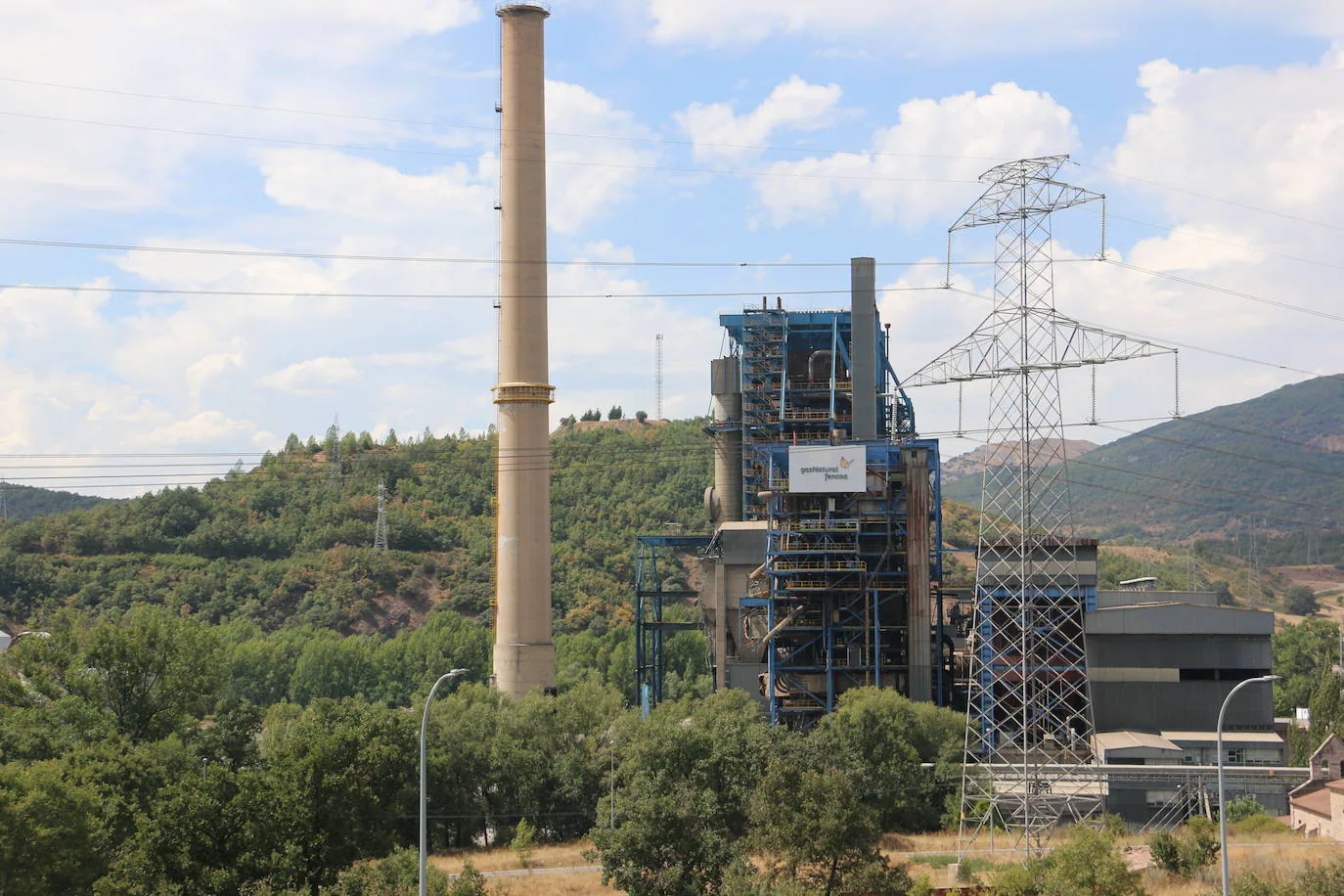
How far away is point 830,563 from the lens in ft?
233

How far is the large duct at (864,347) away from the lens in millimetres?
76125

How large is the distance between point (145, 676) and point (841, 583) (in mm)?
35799

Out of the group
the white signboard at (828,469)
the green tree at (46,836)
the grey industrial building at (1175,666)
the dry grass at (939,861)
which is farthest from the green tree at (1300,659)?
the green tree at (46,836)

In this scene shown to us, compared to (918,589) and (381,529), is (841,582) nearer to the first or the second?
(918,589)

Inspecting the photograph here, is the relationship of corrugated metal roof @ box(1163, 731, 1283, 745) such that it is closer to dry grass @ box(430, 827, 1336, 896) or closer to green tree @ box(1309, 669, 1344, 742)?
dry grass @ box(430, 827, 1336, 896)

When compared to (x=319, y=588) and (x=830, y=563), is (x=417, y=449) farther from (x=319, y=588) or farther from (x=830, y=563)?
(x=830, y=563)

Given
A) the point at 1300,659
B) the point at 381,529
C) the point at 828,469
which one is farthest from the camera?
the point at 381,529

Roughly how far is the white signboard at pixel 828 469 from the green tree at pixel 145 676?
102 feet

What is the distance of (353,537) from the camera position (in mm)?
157000

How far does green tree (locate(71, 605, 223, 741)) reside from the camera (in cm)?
5475

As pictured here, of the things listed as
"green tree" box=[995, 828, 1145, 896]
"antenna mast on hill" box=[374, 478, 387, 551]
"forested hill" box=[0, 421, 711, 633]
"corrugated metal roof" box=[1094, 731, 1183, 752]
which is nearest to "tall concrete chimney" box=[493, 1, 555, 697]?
"corrugated metal roof" box=[1094, 731, 1183, 752]

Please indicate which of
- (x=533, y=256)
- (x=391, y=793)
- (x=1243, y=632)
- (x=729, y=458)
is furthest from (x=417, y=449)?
(x=391, y=793)

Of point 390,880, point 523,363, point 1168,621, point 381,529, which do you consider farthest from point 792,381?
point 381,529

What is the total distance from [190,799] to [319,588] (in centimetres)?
10969
